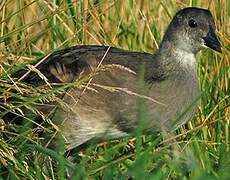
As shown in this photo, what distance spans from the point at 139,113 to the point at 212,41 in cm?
160

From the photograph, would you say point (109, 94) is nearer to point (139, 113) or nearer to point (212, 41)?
point (212, 41)

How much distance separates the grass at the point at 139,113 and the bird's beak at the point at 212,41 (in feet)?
0.77

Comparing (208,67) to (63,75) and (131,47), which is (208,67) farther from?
(63,75)

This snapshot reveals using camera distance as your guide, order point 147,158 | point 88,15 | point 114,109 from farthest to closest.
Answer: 1. point 88,15
2. point 114,109
3. point 147,158

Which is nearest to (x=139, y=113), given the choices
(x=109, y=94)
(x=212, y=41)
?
(x=109, y=94)

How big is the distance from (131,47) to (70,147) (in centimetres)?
124

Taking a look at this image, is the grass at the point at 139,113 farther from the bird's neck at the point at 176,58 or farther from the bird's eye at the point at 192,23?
the bird's eye at the point at 192,23

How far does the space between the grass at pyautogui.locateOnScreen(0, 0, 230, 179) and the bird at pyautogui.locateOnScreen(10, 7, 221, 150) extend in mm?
111

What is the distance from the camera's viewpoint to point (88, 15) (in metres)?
5.97

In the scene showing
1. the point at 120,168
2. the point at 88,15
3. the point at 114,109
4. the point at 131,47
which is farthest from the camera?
the point at 131,47

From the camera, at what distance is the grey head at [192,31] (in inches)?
223

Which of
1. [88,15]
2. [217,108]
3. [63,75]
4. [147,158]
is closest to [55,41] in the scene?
[88,15]

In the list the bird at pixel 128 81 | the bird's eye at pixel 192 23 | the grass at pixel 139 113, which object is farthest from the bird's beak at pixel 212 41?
the grass at pixel 139 113

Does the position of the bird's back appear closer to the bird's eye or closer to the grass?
the grass
